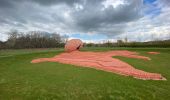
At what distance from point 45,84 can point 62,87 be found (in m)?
0.82

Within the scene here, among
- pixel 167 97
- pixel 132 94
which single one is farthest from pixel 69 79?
pixel 167 97

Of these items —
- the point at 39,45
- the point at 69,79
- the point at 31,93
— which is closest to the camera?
the point at 31,93

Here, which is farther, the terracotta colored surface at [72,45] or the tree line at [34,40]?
the tree line at [34,40]

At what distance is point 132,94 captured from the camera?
4906 mm

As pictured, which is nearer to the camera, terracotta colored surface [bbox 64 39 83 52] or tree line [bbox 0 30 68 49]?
terracotta colored surface [bbox 64 39 83 52]

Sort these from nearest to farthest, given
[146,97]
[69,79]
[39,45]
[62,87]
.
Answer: [146,97]
[62,87]
[69,79]
[39,45]

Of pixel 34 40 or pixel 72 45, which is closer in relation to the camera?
pixel 72 45

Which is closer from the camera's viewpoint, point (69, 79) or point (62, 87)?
point (62, 87)

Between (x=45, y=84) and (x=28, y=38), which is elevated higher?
(x=28, y=38)

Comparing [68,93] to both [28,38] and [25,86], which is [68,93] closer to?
[25,86]

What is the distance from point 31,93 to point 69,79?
6.18 feet

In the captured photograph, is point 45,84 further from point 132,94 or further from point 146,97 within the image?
point 146,97

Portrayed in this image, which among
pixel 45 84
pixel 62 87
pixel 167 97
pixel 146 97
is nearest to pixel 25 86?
pixel 45 84

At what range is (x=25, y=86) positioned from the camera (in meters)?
5.93
